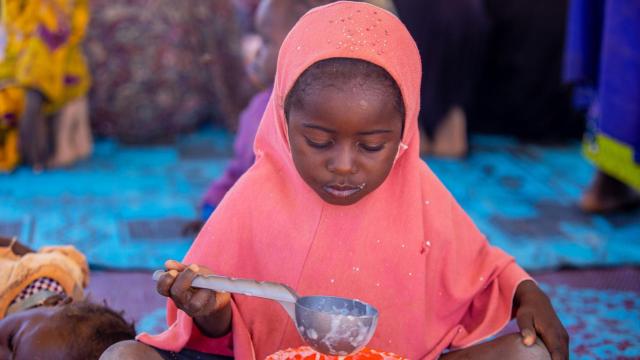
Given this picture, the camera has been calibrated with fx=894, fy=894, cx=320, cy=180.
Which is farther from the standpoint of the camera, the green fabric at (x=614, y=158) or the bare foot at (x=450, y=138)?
the bare foot at (x=450, y=138)

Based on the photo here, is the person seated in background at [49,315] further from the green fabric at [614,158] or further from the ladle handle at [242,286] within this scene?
the green fabric at [614,158]

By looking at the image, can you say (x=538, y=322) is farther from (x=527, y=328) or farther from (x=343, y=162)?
(x=343, y=162)

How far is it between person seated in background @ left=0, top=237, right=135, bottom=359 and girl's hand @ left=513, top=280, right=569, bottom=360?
30.8 inches

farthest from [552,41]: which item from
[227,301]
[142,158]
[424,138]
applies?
[227,301]

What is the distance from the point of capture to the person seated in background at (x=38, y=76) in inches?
150

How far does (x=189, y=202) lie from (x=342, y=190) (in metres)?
2.10

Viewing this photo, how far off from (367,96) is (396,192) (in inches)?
11.1

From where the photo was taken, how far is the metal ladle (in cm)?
143

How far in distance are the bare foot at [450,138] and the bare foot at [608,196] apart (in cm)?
92

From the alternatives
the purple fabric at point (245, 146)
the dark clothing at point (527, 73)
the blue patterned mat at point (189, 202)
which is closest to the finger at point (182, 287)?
the purple fabric at point (245, 146)

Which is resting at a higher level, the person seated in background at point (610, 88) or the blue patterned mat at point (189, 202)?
the person seated in background at point (610, 88)

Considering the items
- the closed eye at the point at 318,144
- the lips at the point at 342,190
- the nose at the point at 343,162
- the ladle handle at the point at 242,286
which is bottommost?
the ladle handle at the point at 242,286

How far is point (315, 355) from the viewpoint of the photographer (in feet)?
5.07

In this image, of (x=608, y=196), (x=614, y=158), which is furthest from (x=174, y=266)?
(x=608, y=196)
